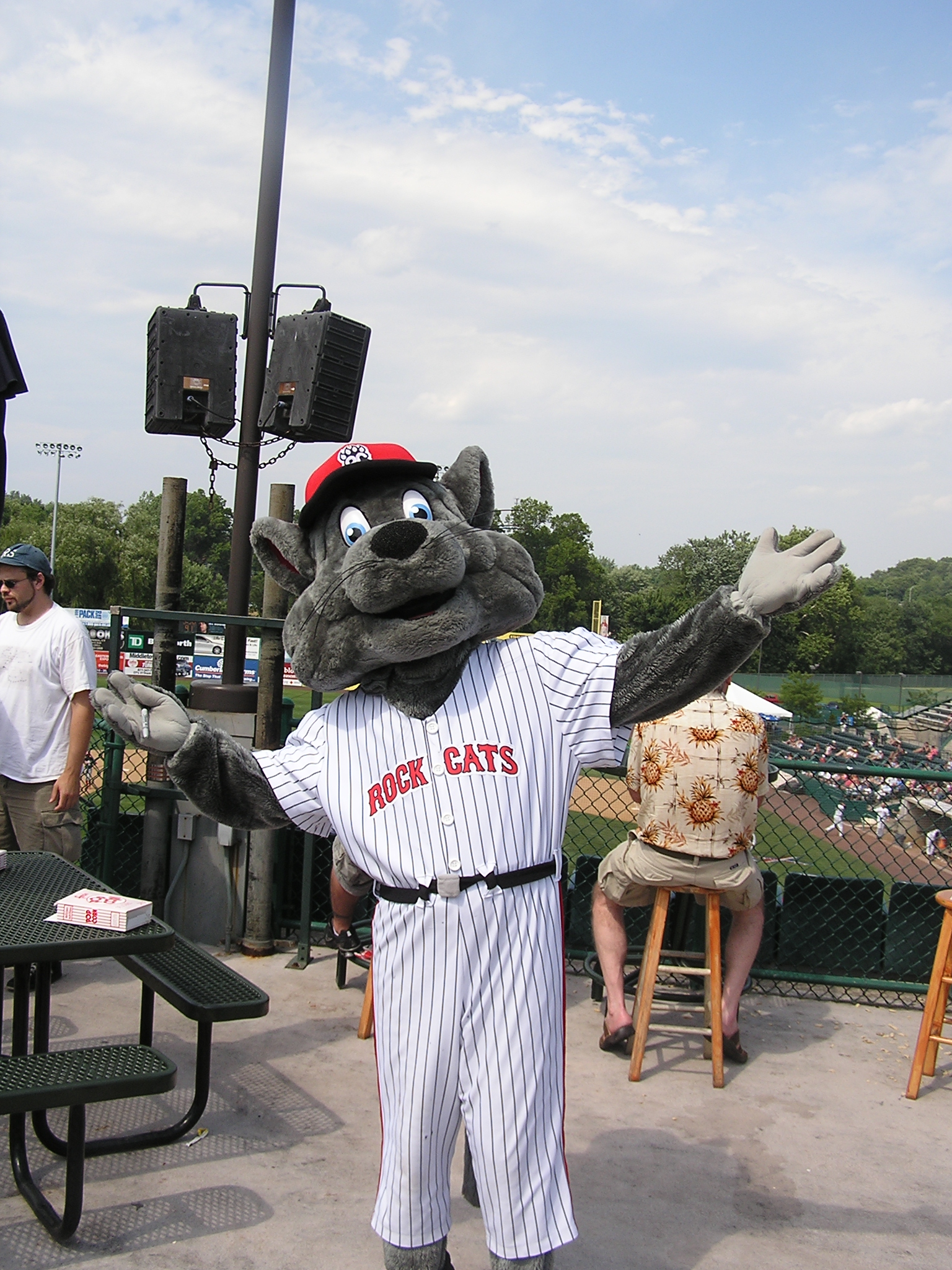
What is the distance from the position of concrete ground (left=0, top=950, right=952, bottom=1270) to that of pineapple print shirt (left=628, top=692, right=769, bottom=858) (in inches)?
39.8

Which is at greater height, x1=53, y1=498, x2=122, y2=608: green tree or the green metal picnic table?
x1=53, y1=498, x2=122, y2=608: green tree

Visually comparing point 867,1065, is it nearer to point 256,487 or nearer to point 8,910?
point 8,910

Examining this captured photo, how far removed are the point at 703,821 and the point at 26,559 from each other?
123 inches

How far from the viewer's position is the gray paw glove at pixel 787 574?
202cm

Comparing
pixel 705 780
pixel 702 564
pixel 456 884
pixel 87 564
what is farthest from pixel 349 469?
pixel 702 564

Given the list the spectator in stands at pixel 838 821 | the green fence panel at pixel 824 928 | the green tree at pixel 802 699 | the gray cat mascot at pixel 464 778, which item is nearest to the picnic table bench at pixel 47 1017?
the gray cat mascot at pixel 464 778

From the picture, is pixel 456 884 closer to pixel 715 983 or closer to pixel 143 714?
pixel 143 714

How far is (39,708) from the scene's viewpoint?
4.58 m

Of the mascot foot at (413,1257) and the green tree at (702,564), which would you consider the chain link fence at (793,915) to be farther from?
the green tree at (702,564)

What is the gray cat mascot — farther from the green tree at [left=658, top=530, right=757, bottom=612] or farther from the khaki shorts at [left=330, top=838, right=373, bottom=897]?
the green tree at [left=658, top=530, right=757, bottom=612]

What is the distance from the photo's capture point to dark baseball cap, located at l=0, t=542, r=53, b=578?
4.51 meters

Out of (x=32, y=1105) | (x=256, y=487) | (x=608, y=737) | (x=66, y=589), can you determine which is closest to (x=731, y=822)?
(x=608, y=737)

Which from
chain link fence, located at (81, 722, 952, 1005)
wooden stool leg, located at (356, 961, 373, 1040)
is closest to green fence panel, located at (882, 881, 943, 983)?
chain link fence, located at (81, 722, 952, 1005)

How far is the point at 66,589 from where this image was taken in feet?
159
